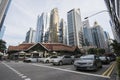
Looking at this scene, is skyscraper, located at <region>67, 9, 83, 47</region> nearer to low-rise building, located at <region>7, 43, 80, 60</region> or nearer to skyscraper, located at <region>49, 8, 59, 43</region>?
skyscraper, located at <region>49, 8, 59, 43</region>

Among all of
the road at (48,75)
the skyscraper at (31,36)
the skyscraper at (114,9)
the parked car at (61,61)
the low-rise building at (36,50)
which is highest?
the skyscraper at (31,36)

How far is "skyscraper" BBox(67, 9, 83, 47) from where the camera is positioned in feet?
447

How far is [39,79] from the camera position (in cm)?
857

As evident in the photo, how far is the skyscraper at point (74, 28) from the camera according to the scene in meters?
136

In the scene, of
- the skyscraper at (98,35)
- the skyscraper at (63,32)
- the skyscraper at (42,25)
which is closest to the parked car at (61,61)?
the skyscraper at (42,25)

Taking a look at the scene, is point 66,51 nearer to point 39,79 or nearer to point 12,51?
point 12,51

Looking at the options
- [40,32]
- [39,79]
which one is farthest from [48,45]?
[40,32]

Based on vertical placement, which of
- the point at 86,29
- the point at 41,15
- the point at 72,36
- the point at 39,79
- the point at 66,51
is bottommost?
the point at 39,79

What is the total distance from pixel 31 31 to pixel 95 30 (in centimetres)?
6743

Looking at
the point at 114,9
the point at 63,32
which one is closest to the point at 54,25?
the point at 63,32

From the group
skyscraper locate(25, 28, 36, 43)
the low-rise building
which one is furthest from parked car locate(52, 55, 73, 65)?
skyscraper locate(25, 28, 36, 43)

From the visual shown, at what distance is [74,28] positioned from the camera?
136250 mm

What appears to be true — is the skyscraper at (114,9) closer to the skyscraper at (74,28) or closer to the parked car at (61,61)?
the parked car at (61,61)

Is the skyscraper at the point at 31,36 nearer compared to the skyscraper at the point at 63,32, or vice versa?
the skyscraper at the point at 31,36
